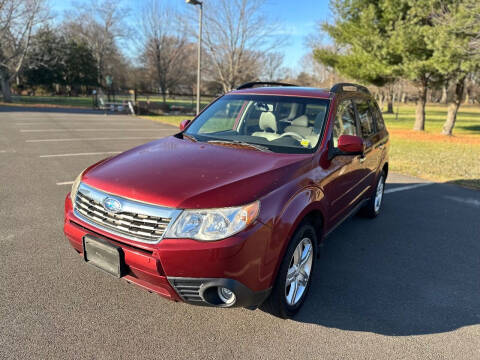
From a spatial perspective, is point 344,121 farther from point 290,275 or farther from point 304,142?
point 290,275

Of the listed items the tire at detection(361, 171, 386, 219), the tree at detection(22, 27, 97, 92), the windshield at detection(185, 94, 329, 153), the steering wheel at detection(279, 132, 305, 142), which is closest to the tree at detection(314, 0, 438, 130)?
the tire at detection(361, 171, 386, 219)

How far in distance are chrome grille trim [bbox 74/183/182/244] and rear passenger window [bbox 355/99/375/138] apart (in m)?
2.95

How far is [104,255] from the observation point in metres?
2.38

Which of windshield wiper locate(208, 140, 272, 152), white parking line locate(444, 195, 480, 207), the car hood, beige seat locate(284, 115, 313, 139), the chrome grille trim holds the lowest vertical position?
white parking line locate(444, 195, 480, 207)

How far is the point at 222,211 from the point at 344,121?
2161mm

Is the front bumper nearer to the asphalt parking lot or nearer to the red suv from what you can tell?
the red suv

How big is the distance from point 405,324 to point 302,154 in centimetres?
162

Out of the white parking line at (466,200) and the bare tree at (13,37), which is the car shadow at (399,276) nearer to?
the white parking line at (466,200)

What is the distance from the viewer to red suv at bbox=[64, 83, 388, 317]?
7.14 feet

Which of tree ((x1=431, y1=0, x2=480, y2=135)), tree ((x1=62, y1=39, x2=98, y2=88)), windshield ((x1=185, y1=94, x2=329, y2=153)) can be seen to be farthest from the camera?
tree ((x1=62, y1=39, x2=98, y2=88))

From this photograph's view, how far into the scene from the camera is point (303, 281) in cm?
291

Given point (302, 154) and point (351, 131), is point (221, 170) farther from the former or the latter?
point (351, 131)

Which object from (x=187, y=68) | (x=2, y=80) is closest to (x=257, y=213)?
(x=2, y=80)

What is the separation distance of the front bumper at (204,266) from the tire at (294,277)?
0.63 ft
